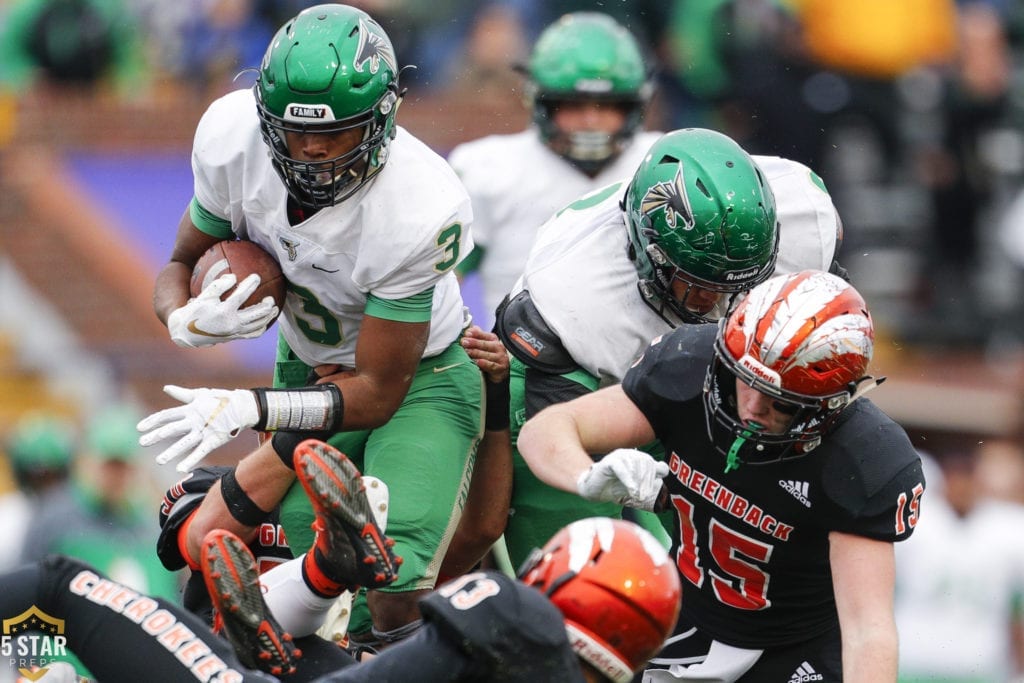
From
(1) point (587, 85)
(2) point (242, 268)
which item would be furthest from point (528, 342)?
(1) point (587, 85)

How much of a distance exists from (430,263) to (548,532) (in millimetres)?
1022

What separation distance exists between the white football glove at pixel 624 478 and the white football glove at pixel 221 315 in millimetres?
1068

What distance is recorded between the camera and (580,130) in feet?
23.8

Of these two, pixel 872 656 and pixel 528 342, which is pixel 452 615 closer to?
pixel 872 656

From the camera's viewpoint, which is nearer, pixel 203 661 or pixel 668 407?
pixel 203 661

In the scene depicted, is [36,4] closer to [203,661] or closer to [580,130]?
[580,130]

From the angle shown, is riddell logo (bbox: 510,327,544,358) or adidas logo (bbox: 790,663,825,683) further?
riddell logo (bbox: 510,327,544,358)

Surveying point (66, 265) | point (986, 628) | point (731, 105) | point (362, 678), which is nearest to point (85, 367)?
point (66, 265)

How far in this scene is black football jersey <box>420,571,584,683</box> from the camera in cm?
333

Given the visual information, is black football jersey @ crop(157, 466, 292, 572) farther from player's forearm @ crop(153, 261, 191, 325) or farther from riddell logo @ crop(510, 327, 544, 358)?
riddell logo @ crop(510, 327, 544, 358)

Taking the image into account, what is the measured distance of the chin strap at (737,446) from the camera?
4.25 m

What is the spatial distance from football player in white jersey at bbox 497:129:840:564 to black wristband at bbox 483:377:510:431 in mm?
62

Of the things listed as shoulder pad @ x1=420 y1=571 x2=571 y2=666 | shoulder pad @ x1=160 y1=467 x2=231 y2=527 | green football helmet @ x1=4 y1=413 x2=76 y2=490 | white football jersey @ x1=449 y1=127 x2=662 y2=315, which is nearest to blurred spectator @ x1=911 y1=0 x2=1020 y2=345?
white football jersey @ x1=449 y1=127 x2=662 y2=315

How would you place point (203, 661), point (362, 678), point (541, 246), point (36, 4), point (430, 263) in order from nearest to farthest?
point (362, 678), point (203, 661), point (430, 263), point (541, 246), point (36, 4)
